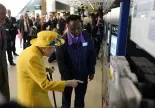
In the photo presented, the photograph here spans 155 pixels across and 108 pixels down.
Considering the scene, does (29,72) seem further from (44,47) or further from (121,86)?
(121,86)

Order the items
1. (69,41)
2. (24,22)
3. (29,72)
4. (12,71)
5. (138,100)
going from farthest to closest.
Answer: (24,22) → (12,71) → (69,41) → (29,72) → (138,100)

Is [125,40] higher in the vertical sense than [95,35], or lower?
higher

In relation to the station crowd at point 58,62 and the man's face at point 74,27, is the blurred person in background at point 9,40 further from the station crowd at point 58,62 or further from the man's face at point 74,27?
the man's face at point 74,27

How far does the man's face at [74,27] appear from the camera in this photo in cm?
297

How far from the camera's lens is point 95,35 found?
8.96 meters

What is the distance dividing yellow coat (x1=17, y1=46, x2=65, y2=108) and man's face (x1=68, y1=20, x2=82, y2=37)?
33.8 inches

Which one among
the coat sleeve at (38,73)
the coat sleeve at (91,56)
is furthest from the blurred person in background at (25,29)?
the coat sleeve at (38,73)

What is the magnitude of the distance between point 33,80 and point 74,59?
91 centimetres

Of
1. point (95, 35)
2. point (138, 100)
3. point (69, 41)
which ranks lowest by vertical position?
point (95, 35)

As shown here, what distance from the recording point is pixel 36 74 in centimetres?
210

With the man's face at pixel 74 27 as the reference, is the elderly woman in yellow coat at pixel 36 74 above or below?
below

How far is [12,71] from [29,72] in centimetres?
482

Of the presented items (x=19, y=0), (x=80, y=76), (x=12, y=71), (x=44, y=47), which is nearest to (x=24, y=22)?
(x=12, y=71)

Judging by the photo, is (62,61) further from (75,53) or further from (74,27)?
(74,27)
